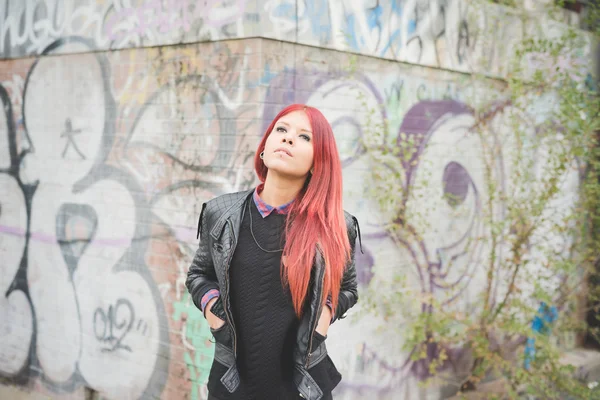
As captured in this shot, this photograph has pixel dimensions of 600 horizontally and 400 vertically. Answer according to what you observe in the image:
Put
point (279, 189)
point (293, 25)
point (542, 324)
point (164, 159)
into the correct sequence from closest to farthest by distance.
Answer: point (279, 189) → point (293, 25) → point (164, 159) → point (542, 324)

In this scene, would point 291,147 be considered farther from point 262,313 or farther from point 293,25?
point 293,25

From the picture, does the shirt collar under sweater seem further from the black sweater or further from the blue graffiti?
the blue graffiti

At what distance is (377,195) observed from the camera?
4586 millimetres

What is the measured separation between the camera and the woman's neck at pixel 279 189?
269cm

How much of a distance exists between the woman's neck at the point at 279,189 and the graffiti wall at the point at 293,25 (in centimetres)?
136

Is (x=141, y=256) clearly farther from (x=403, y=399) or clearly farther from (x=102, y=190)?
(x=403, y=399)

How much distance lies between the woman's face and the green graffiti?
1.74m

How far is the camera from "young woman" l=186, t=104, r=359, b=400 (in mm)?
2605

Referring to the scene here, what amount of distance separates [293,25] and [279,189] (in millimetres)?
1540

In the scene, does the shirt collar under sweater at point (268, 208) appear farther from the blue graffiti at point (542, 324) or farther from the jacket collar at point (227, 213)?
the blue graffiti at point (542, 324)

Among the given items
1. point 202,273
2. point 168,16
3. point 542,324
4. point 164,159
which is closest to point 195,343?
point 164,159

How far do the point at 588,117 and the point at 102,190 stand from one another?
12.5 ft

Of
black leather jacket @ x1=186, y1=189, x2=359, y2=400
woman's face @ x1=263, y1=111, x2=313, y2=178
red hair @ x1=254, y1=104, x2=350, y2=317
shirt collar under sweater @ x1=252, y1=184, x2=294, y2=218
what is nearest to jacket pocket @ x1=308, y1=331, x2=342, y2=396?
black leather jacket @ x1=186, y1=189, x2=359, y2=400

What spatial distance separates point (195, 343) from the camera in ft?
13.5
